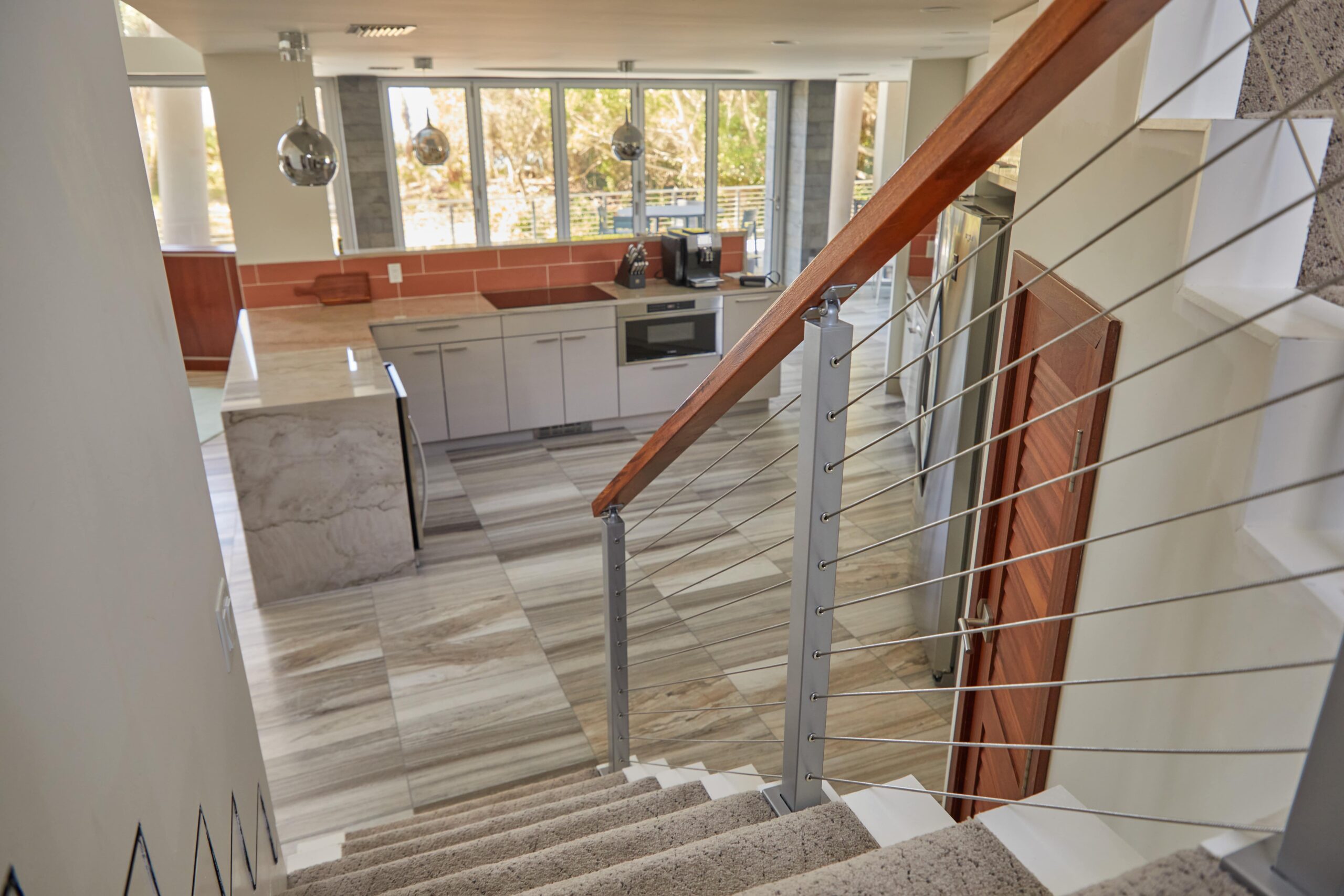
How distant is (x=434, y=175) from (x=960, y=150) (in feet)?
28.5

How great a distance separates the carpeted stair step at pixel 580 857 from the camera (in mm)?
1533

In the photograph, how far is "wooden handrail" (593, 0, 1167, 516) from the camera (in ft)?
2.41

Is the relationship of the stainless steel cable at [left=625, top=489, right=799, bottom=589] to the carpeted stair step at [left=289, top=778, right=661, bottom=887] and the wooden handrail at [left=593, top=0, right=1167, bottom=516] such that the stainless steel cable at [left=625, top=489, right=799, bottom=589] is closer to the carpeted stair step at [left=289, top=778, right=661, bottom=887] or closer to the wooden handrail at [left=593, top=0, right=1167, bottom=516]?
the wooden handrail at [left=593, top=0, right=1167, bottom=516]

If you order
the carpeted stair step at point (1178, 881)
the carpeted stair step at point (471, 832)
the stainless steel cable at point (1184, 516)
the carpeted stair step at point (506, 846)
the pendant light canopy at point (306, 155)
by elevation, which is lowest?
the carpeted stair step at point (471, 832)

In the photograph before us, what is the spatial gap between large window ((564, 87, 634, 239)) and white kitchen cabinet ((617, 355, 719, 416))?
3376mm

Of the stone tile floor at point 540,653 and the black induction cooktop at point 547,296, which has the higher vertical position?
the black induction cooktop at point 547,296

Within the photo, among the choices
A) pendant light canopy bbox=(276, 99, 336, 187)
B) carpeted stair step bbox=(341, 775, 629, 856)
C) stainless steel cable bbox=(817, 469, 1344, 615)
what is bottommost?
carpeted stair step bbox=(341, 775, 629, 856)

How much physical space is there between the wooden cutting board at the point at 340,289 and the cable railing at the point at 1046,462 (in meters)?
3.78

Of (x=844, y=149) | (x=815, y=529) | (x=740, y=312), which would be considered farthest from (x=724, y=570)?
(x=844, y=149)

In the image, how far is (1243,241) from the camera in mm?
1129

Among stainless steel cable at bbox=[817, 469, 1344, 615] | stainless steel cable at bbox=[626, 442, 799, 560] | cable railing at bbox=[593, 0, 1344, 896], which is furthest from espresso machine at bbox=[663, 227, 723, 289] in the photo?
stainless steel cable at bbox=[817, 469, 1344, 615]

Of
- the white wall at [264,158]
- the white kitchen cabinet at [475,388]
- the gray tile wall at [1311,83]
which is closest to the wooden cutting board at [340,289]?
the white wall at [264,158]

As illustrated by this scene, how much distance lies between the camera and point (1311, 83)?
1.19m

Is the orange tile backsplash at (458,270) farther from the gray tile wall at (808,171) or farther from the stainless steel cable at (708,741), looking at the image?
the stainless steel cable at (708,741)
